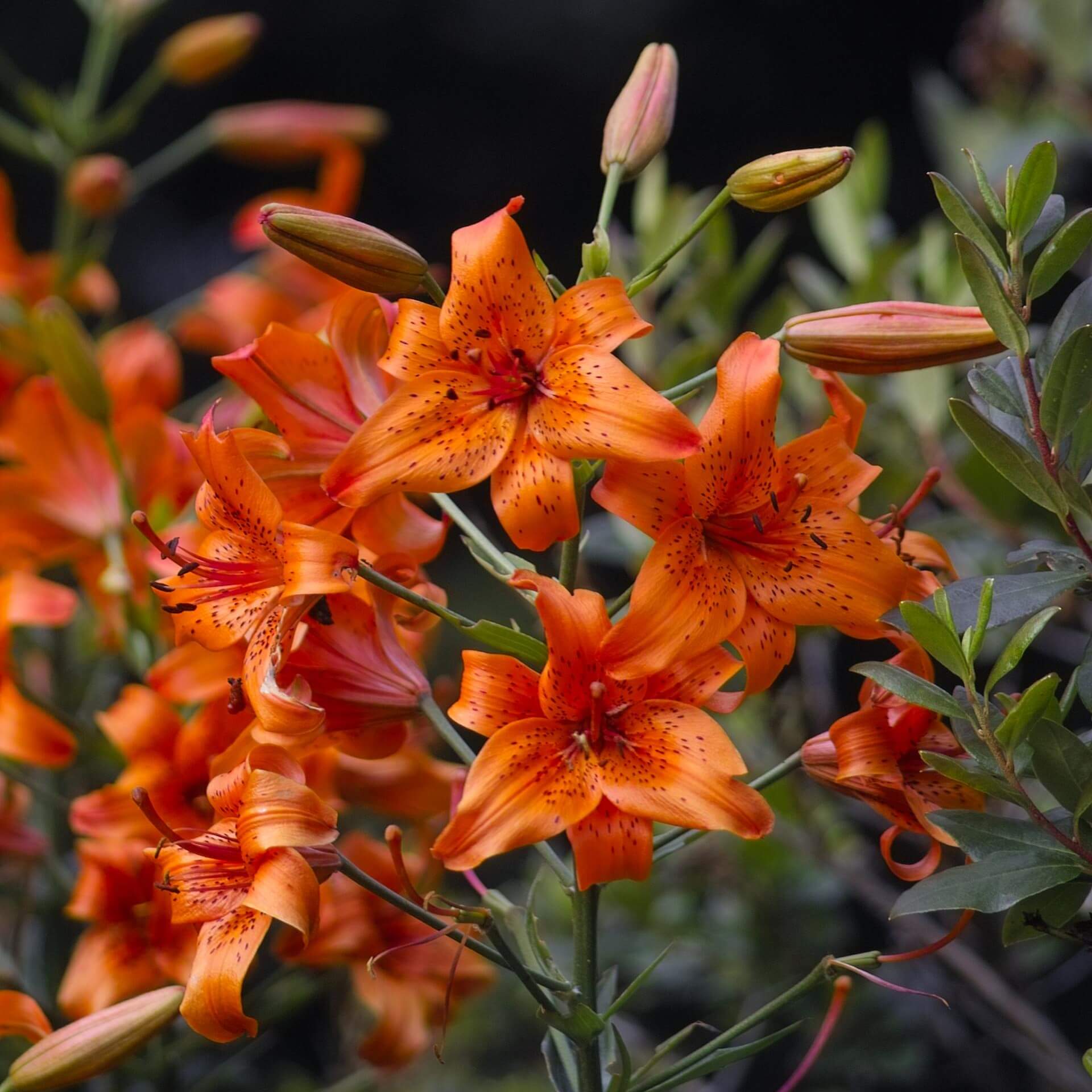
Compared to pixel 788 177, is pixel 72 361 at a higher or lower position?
lower

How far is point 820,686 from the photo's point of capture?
1.25 m

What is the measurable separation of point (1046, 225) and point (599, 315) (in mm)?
181

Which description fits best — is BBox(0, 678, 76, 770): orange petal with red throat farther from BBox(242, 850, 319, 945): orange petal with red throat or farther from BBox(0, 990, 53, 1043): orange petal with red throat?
BBox(242, 850, 319, 945): orange petal with red throat

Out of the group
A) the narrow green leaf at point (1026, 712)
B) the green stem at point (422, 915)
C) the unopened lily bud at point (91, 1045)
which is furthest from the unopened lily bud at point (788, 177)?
the unopened lily bud at point (91, 1045)

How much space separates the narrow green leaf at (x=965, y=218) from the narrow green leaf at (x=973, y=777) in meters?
0.19

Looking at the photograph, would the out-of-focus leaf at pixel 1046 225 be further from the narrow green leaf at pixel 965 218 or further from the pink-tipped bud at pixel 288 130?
the pink-tipped bud at pixel 288 130

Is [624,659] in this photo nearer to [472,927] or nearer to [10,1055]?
[472,927]

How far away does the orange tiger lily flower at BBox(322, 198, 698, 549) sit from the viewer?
1.61 feet

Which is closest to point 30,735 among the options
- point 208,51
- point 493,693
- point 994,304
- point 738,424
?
point 493,693

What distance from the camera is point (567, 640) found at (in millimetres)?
491

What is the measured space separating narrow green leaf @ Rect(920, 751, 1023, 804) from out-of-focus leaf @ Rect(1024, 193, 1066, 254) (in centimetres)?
20

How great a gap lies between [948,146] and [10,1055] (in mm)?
1174

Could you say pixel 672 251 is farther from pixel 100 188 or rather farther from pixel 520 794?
pixel 100 188

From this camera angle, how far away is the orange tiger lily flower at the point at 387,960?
2.27 ft
